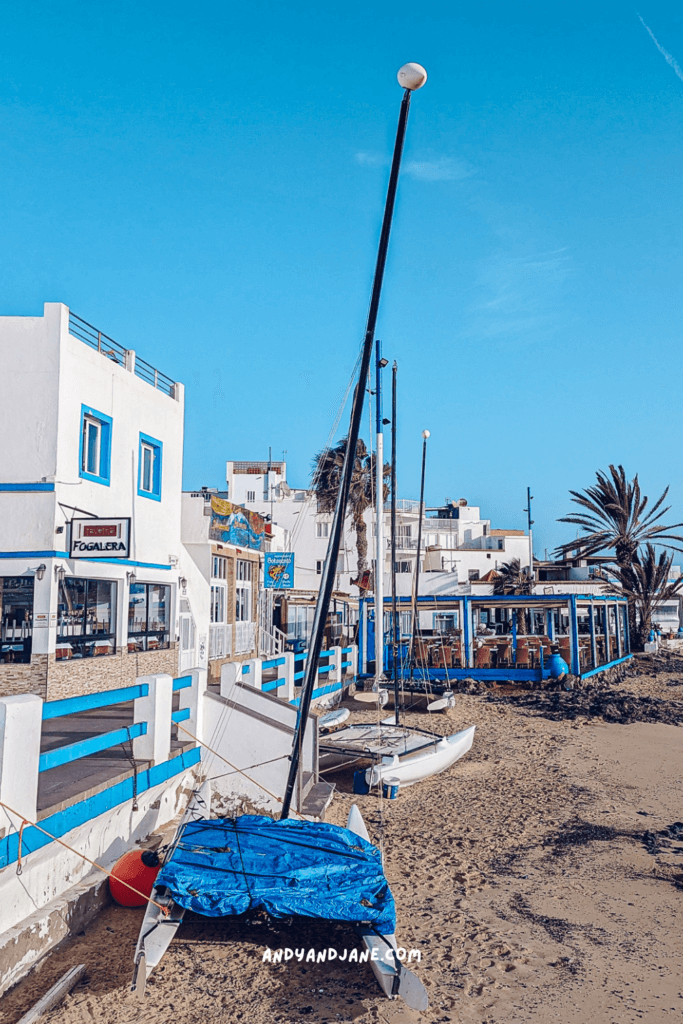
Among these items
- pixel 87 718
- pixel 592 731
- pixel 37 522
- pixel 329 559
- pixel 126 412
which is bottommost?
pixel 592 731

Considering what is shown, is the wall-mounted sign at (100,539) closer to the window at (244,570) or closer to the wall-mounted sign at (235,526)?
the wall-mounted sign at (235,526)

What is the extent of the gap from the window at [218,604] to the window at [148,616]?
9.54 ft

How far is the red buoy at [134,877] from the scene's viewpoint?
6828mm

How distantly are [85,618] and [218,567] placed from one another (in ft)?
23.7

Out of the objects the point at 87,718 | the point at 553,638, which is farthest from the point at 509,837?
the point at 553,638

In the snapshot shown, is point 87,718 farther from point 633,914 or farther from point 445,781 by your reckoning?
point 633,914

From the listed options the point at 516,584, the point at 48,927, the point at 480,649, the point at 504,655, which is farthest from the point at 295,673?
the point at 516,584

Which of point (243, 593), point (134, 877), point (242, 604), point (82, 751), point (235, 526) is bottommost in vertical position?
point (134, 877)

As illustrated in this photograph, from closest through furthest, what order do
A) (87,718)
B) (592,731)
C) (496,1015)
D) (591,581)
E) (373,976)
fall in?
(496,1015) < (373,976) < (87,718) < (592,731) < (591,581)

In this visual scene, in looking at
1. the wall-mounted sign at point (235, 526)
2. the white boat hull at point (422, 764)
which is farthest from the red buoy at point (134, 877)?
the wall-mounted sign at point (235, 526)

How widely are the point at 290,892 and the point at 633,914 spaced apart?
3.42m

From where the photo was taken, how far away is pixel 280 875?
612 cm

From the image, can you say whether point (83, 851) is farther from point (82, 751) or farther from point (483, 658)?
point (483, 658)

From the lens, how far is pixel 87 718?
475 inches
